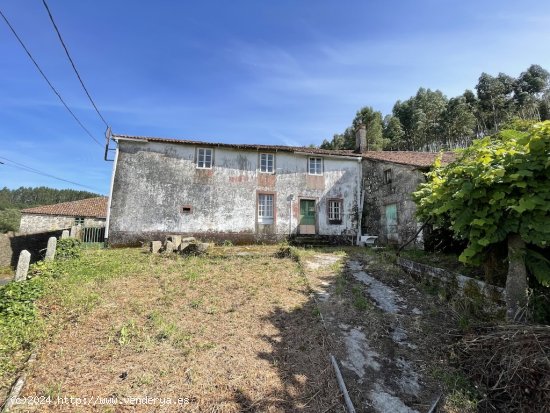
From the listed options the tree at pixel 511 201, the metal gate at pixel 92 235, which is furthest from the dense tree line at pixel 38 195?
the tree at pixel 511 201

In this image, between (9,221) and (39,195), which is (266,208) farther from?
(39,195)

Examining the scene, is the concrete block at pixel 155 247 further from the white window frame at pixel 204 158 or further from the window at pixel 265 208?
the window at pixel 265 208

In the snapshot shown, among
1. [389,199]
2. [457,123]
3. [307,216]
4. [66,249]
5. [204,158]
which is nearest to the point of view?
[66,249]

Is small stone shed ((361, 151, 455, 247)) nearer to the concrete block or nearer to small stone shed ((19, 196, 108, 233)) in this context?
the concrete block

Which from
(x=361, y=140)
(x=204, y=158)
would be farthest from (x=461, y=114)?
(x=204, y=158)

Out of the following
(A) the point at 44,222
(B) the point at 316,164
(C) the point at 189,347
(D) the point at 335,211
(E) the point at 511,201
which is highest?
(B) the point at 316,164

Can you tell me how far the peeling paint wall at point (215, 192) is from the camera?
48.4ft

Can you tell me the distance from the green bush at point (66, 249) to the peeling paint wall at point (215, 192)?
3.37 m

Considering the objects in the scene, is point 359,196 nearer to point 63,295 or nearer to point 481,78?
point 63,295

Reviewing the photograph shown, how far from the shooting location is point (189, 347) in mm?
4898

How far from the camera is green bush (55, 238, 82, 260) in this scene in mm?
10030

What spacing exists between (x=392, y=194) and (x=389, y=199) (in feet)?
1.13

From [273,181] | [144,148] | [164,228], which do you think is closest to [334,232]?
[273,181]

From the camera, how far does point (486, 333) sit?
14.8 feet
